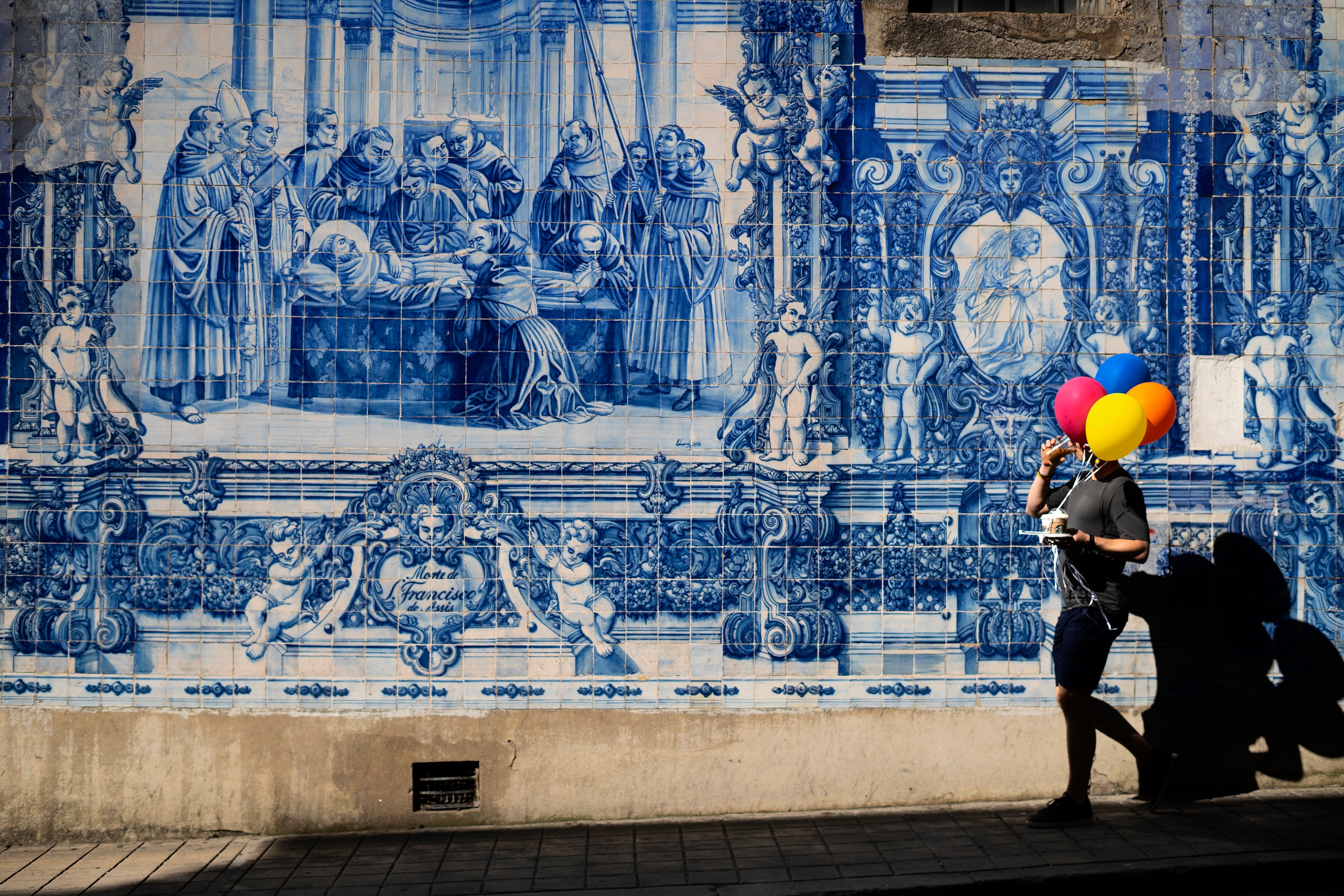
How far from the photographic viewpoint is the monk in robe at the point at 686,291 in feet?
17.6

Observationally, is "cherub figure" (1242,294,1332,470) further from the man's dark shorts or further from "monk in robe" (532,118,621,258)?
"monk in robe" (532,118,621,258)

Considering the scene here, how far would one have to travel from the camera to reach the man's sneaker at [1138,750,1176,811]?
5168 mm

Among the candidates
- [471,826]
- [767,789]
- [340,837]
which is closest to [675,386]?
[767,789]

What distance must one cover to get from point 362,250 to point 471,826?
122 inches

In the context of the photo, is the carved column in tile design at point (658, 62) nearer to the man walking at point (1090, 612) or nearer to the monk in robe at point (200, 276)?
the monk in robe at point (200, 276)

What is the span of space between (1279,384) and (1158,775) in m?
2.25

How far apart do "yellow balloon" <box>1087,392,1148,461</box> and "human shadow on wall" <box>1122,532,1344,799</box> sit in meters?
1.13

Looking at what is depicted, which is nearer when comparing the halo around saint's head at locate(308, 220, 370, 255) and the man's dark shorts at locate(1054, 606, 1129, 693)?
the man's dark shorts at locate(1054, 606, 1129, 693)

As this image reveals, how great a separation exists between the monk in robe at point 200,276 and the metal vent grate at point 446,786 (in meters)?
2.23

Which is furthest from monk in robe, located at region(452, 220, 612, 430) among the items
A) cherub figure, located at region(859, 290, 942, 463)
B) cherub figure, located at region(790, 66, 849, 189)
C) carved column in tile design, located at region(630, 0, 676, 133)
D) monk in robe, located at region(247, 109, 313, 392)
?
cherub figure, located at region(859, 290, 942, 463)

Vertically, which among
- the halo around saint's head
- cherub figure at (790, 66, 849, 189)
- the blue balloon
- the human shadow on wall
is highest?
cherub figure at (790, 66, 849, 189)

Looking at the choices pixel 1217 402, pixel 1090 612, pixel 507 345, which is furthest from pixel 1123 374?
pixel 507 345

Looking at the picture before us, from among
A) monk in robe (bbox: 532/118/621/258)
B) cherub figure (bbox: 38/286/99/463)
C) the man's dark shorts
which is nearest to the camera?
the man's dark shorts

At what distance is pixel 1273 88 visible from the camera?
5.58 m
